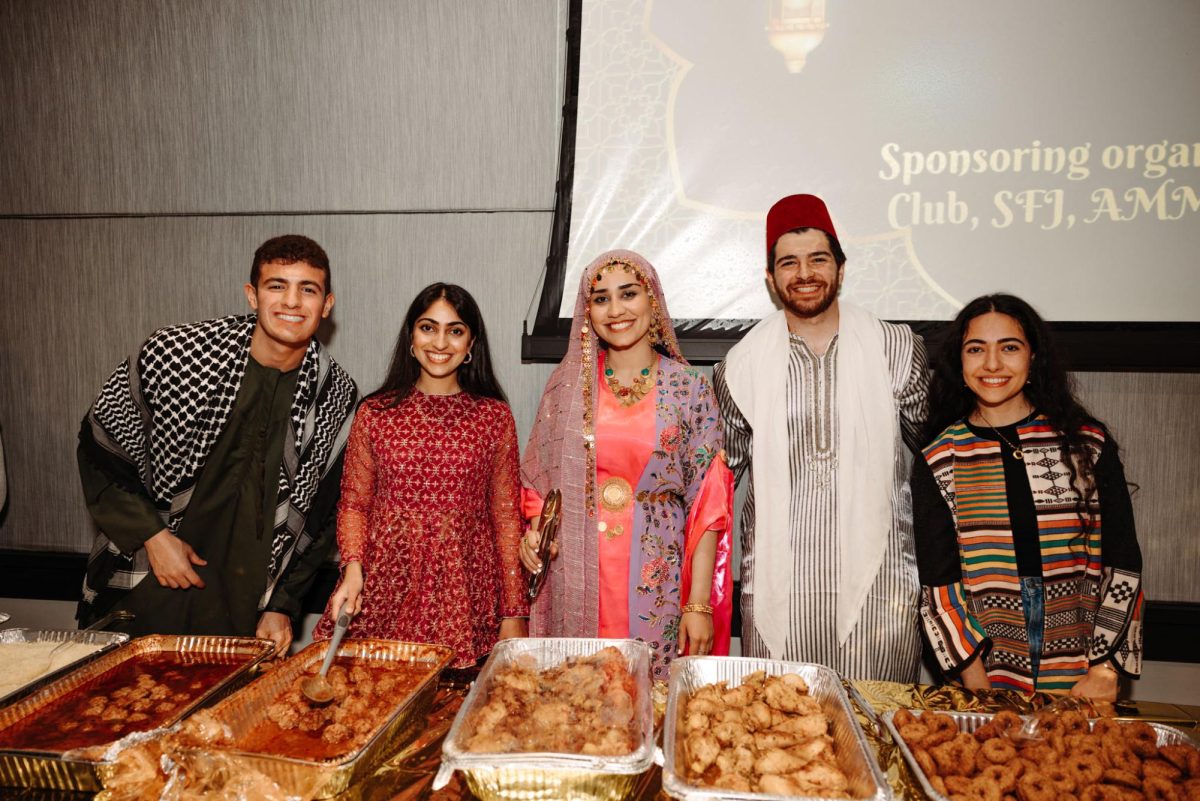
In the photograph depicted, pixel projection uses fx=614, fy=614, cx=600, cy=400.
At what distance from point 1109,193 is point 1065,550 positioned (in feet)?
4.83

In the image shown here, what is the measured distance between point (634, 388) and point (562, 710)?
1151mm

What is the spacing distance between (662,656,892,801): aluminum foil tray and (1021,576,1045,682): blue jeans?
36.5 inches

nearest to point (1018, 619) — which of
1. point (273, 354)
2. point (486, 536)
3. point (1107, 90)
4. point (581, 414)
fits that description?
point (581, 414)

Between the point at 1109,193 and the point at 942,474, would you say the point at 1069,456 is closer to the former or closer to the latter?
the point at 942,474

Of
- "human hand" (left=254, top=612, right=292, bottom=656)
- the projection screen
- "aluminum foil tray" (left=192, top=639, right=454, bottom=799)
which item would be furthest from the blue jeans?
"human hand" (left=254, top=612, right=292, bottom=656)

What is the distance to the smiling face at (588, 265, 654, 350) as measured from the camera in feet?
6.38

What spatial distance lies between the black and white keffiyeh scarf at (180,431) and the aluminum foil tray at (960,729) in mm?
1844

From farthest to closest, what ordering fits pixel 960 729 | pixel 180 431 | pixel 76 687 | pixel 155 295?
pixel 155 295 → pixel 180 431 → pixel 76 687 → pixel 960 729

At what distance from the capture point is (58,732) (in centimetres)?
117

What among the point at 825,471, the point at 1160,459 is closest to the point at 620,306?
the point at 825,471

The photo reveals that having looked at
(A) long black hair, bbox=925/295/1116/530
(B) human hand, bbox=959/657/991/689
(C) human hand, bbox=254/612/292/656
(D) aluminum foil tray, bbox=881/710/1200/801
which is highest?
(A) long black hair, bbox=925/295/1116/530

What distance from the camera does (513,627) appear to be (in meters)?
1.99

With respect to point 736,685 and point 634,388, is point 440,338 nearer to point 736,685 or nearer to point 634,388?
point 634,388

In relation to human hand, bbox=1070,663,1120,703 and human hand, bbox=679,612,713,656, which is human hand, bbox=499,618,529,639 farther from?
human hand, bbox=1070,663,1120,703
